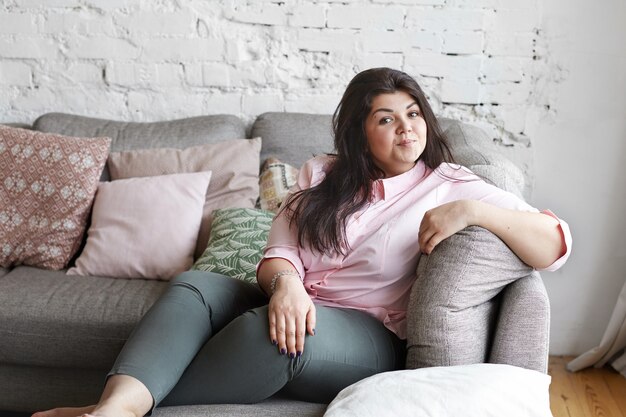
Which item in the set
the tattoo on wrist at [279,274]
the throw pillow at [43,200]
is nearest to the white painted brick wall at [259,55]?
the throw pillow at [43,200]

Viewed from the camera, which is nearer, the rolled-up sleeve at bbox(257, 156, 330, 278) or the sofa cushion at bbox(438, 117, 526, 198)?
the rolled-up sleeve at bbox(257, 156, 330, 278)

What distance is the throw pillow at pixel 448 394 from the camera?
144 centimetres

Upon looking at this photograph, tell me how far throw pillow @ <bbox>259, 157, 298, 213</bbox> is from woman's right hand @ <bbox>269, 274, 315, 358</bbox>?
0.89 m

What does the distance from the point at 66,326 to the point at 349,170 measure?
90 cm

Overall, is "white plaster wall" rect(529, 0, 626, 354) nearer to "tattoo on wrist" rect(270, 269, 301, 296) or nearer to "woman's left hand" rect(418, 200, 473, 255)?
"woman's left hand" rect(418, 200, 473, 255)

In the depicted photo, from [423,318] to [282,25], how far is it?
Answer: 158 centimetres

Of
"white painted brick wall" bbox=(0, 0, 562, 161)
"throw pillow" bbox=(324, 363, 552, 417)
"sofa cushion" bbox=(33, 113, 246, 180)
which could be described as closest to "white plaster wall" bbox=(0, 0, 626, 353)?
"white painted brick wall" bbox=(0, 0, 562, 161)

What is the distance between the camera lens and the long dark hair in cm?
186

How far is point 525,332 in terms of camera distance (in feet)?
5.43


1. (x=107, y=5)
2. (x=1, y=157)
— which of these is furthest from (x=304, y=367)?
(x=107, y=5)

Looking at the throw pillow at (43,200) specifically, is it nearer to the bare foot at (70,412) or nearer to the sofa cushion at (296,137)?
the sofa cushion at (296,137)

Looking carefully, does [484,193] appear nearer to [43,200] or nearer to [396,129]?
[396,129]

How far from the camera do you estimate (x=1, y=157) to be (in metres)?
2.60

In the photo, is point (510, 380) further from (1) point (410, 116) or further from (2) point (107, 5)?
(2) point (107, 5)
